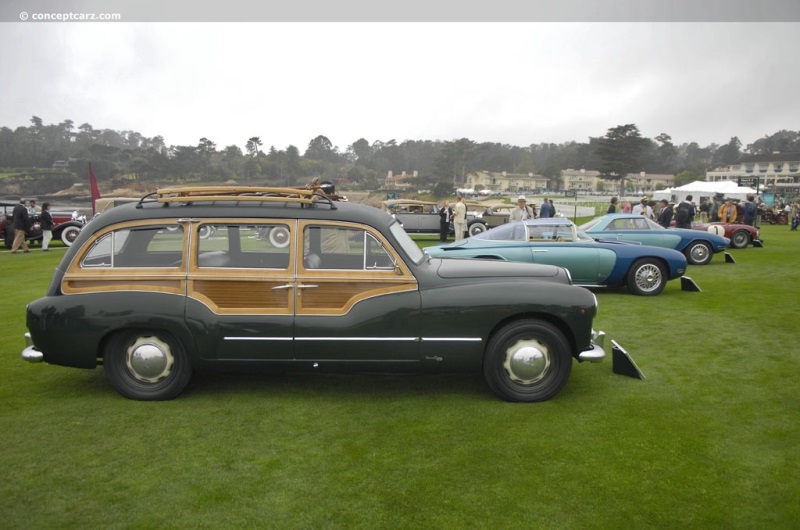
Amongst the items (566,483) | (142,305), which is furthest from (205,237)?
(566,483)

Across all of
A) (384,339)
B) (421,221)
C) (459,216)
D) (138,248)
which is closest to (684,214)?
(459,216)

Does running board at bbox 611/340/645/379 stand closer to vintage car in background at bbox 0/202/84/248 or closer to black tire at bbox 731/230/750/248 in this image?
black tire at bbox 731/230/750/248

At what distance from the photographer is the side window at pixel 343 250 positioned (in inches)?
183

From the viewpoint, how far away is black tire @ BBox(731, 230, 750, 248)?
1698 centimetres

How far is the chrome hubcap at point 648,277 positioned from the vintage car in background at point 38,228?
1735 centimetres

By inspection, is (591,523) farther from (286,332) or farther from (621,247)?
(621,247)

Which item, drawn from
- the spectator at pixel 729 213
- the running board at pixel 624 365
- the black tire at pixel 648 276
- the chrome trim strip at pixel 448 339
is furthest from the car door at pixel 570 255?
the spectator at pixel 729 213

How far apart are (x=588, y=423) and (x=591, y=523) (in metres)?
1.35

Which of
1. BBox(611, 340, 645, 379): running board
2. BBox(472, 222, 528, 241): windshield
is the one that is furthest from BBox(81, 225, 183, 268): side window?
BBox(472, 222, 528, 241): windshield

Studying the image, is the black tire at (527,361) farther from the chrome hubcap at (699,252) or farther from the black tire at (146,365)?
the chrome hubcap at (699,252)

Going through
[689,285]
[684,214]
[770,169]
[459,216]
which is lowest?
[689,285]

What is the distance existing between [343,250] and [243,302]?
0.95 m

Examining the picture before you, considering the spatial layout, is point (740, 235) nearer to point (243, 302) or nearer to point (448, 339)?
point (448, 339)

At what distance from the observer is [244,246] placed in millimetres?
4859
